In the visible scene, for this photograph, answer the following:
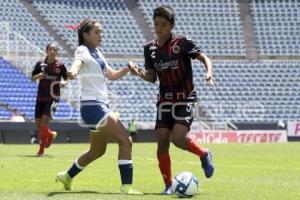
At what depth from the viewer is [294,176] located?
40.5ft

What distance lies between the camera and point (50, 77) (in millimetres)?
17359

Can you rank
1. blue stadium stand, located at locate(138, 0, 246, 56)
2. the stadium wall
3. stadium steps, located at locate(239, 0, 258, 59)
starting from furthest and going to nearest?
stadium steps, located at locate(239, 0, 258, 59)
blue stadium stand, located at locate(138, 0, 246, 56)
the stadium wall

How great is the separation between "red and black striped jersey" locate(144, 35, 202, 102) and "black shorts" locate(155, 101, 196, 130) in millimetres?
92

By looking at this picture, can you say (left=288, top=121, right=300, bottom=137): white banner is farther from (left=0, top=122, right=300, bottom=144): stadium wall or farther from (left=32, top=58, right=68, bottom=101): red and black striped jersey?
(left=32, top=58, right=68, bottom=101): red and black striped jersey

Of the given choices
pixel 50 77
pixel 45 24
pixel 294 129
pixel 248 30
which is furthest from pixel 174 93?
pixel 248 30

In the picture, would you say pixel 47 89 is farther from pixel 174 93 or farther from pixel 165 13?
pixel 165 13

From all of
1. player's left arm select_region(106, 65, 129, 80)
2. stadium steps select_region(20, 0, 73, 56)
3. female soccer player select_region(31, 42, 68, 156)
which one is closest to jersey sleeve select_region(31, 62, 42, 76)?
female soccer player select_region(31, 42, 68, 156)

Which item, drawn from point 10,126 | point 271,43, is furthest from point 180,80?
point 271,43

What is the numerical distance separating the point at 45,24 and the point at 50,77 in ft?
82.2

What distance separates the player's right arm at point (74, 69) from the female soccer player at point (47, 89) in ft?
26.8

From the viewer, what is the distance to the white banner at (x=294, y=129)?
3816 cm

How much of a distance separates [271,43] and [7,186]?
122 ft

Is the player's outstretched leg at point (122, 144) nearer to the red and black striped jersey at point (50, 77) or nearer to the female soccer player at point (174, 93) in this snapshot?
the female soccer player at point (174, 93)

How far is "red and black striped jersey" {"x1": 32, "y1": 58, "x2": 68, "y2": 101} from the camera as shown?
56.6ft
